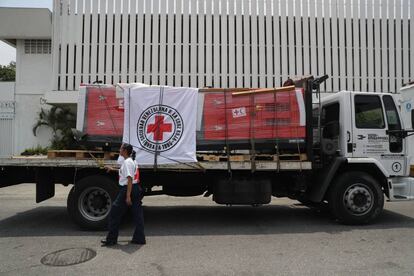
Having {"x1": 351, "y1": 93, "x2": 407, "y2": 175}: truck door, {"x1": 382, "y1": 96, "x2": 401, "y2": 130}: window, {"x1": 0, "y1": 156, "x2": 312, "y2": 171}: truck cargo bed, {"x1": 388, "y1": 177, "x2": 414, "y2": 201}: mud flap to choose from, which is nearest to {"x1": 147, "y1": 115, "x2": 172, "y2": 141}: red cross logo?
{"x1": 0, "y1": 156, "x2": 312, "y2": 171}: truck cargo bed

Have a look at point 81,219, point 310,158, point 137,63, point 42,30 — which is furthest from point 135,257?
point 42,30

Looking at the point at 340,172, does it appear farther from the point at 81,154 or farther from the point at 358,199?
the point at 81,154

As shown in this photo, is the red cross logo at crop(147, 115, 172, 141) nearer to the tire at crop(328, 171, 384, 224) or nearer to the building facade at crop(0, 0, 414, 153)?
the tire at crop(328, 171, 384, 224)

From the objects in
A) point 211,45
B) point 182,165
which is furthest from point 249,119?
point 211,45

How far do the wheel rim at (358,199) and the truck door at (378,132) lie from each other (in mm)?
667

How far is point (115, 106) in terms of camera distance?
24.7 ft

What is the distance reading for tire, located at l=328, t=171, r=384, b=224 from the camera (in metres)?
7.64

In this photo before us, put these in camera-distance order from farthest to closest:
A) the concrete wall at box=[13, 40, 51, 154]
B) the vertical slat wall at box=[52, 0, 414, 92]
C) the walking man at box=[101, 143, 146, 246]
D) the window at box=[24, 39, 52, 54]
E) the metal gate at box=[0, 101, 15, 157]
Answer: the window at box=[24, 39, 52, 54] → the vertical slat wall at box=[52, 0, 414, 92] → the concrete wall at box=[13, 40, 51, 154] → the metal gate at box=[0, 101, 15, 157] → the walking man at box=[101, 143, 146, 246]

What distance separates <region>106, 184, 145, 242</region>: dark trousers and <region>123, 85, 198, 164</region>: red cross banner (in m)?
1.11

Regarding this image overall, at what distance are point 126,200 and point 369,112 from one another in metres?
5.24

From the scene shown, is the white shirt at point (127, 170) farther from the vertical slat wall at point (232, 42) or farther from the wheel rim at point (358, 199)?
the vertical slat wall at point (232, 42)

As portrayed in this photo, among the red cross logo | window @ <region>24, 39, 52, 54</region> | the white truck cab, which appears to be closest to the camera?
the red cross logo

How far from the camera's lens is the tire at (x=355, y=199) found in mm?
7645

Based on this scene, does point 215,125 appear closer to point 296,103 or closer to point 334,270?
point 296,103
